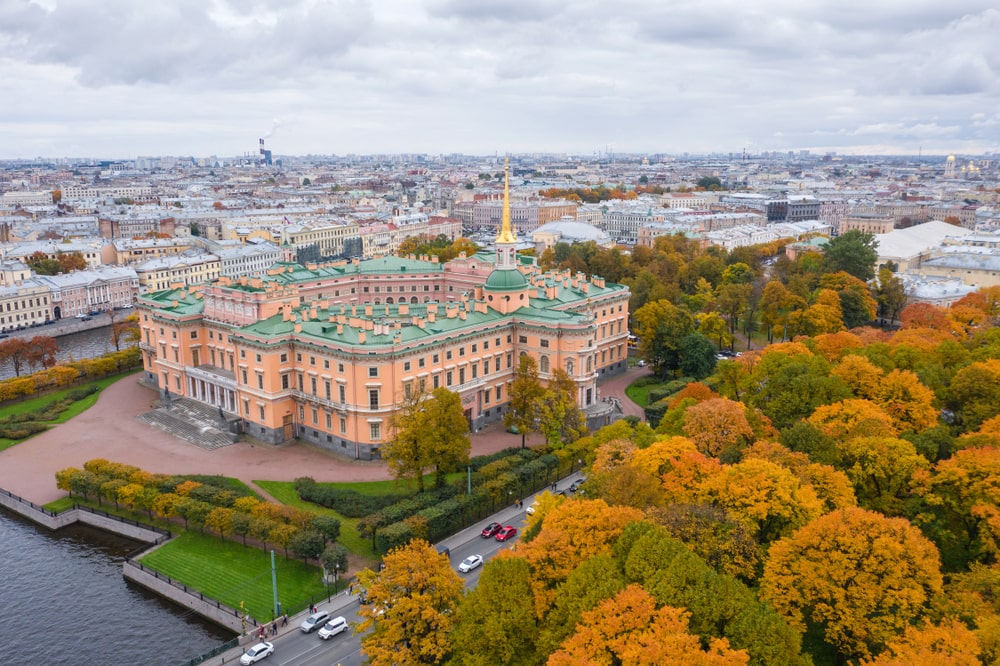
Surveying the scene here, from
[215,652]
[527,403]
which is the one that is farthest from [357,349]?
[215,652]

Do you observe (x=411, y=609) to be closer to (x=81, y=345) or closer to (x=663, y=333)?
(x=663, y=333)

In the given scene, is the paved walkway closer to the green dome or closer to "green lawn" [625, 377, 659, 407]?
"green lawn" [625, 377, 659, 407]

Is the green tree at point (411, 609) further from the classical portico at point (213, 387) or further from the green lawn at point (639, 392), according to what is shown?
the green lawn at point (639, 392)

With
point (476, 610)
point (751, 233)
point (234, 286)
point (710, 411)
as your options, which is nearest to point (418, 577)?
point (476, 610)

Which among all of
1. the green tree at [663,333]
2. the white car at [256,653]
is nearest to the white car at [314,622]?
the white car at [256,653]

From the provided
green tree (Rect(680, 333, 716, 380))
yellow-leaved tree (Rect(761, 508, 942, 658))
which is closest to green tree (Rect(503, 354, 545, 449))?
green tree (Rect(680, 333, 716, 380))

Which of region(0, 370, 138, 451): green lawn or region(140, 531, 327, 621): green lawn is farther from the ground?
region(0, 370, 138, 451): green lawn
